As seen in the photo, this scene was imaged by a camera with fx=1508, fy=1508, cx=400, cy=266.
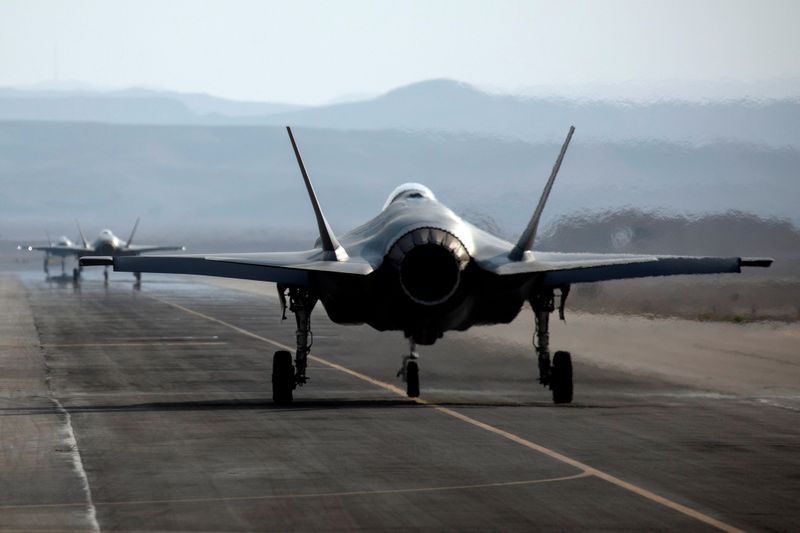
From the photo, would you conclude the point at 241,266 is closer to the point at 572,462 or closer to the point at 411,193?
the point at 411,193

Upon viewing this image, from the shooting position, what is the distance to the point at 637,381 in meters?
27.4

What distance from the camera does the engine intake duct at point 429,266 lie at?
20.9 metres

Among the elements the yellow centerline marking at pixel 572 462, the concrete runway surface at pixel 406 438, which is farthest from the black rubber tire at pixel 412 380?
the concrete runway surface at pixel 406 438

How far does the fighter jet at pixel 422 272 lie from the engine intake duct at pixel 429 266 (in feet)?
0.05

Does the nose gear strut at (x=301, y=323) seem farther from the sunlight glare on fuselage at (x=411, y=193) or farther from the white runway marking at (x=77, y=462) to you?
the white runway marking at (x=77, y=462)

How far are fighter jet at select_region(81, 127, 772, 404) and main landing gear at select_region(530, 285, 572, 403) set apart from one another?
0.02 metres

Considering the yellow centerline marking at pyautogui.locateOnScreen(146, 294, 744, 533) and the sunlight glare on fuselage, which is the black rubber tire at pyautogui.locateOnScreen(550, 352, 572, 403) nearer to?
the yellow centerline marking at pyautogui.locateOnScreen(146, 294, 744, 533)

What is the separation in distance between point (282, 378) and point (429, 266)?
323cm

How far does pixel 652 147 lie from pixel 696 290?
19.3ft

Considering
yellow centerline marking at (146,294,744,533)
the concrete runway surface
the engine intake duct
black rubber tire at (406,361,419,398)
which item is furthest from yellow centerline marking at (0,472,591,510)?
black rubber tire at (406,361,419,398)

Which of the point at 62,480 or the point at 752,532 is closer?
the point at 752,532

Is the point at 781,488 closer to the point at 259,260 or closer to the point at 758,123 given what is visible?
the point at 259,260

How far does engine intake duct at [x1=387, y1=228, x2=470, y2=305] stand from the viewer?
20.9m

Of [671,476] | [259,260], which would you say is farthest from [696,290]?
[671,476]
